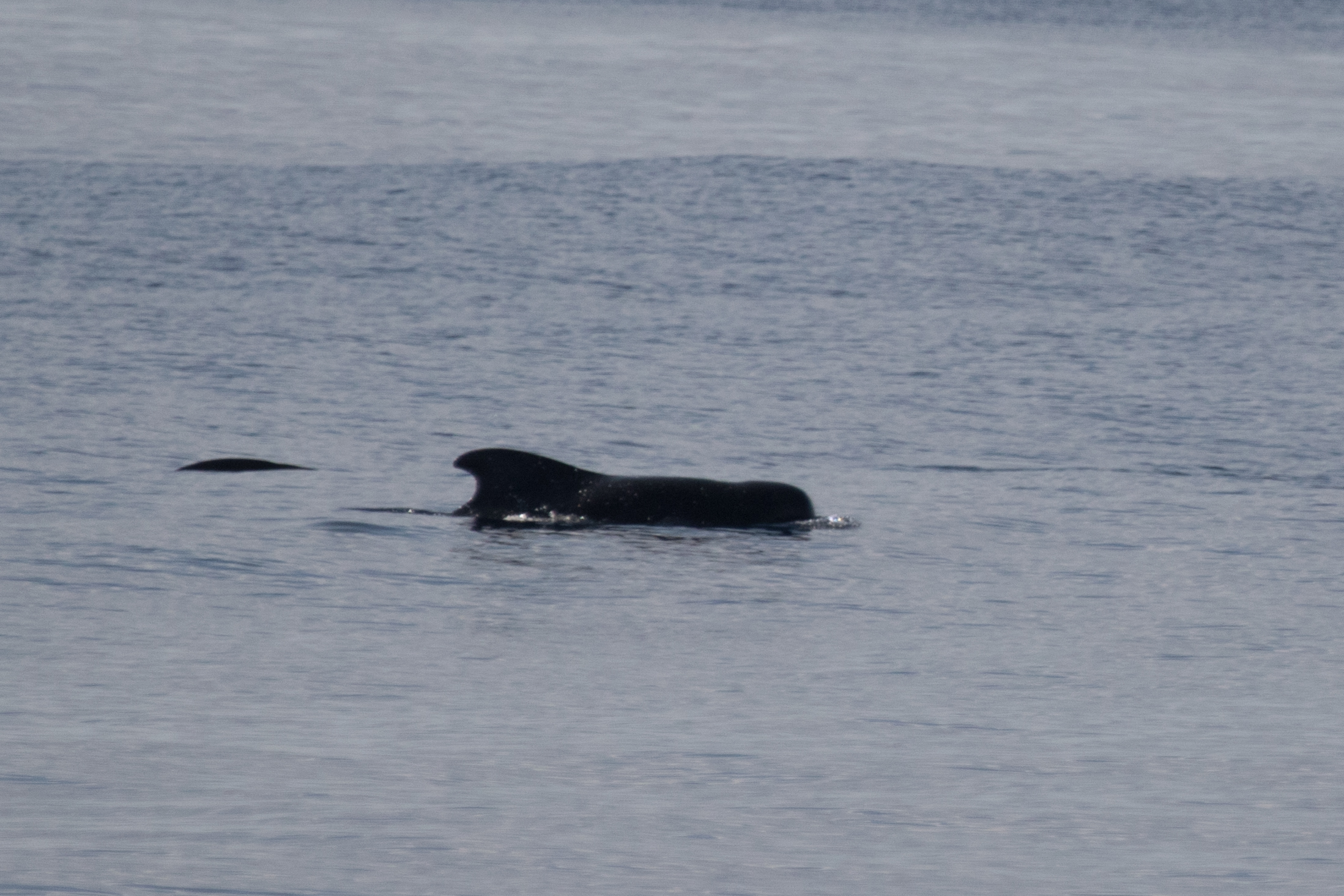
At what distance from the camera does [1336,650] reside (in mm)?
7473

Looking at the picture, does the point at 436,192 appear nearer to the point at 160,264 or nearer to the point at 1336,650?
the point at 160,264

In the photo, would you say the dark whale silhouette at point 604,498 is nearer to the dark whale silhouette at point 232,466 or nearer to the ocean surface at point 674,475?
the ocean surface at point 674,475

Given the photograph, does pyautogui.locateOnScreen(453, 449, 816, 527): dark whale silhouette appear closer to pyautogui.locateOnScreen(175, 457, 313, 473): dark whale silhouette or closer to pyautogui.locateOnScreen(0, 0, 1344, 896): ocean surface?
pyautogui.locateOnScreen(0, 0, 1344, 896): ocean surface

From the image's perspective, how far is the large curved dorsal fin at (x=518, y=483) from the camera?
9672 millimetres

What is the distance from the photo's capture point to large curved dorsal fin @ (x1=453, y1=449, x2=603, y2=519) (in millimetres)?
9672

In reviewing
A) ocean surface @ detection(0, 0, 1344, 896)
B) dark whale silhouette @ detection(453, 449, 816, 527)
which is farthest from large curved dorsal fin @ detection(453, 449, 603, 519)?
ocean surface @ detection(0, 0, 1344, 896)

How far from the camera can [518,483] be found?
9703 mm

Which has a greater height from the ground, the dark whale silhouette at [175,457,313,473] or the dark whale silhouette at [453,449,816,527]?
the dark whale silhouette at [453,449,816,527]

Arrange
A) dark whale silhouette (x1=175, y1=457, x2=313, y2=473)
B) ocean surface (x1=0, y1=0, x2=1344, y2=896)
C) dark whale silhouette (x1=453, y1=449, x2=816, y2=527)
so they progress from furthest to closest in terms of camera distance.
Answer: dark whale silhouette (x1=175, y1=457, x2=313, y2=473) → dark whale silhouette (x1=453, y1=449, x2=816, y2=527) → ocean surface (x1=0, y1=0, x2=1344, y2=896)

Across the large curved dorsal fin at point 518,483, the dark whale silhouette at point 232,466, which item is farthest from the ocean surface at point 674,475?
the large curved dorsal fin at point 518,483

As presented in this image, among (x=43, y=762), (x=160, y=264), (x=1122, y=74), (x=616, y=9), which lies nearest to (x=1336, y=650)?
(x=43, y=762)

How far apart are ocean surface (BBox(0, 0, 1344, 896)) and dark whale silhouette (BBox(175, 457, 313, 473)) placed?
0.12m

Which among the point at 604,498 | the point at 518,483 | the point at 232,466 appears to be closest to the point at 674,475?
the point at 604,498

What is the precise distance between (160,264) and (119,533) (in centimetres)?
879
